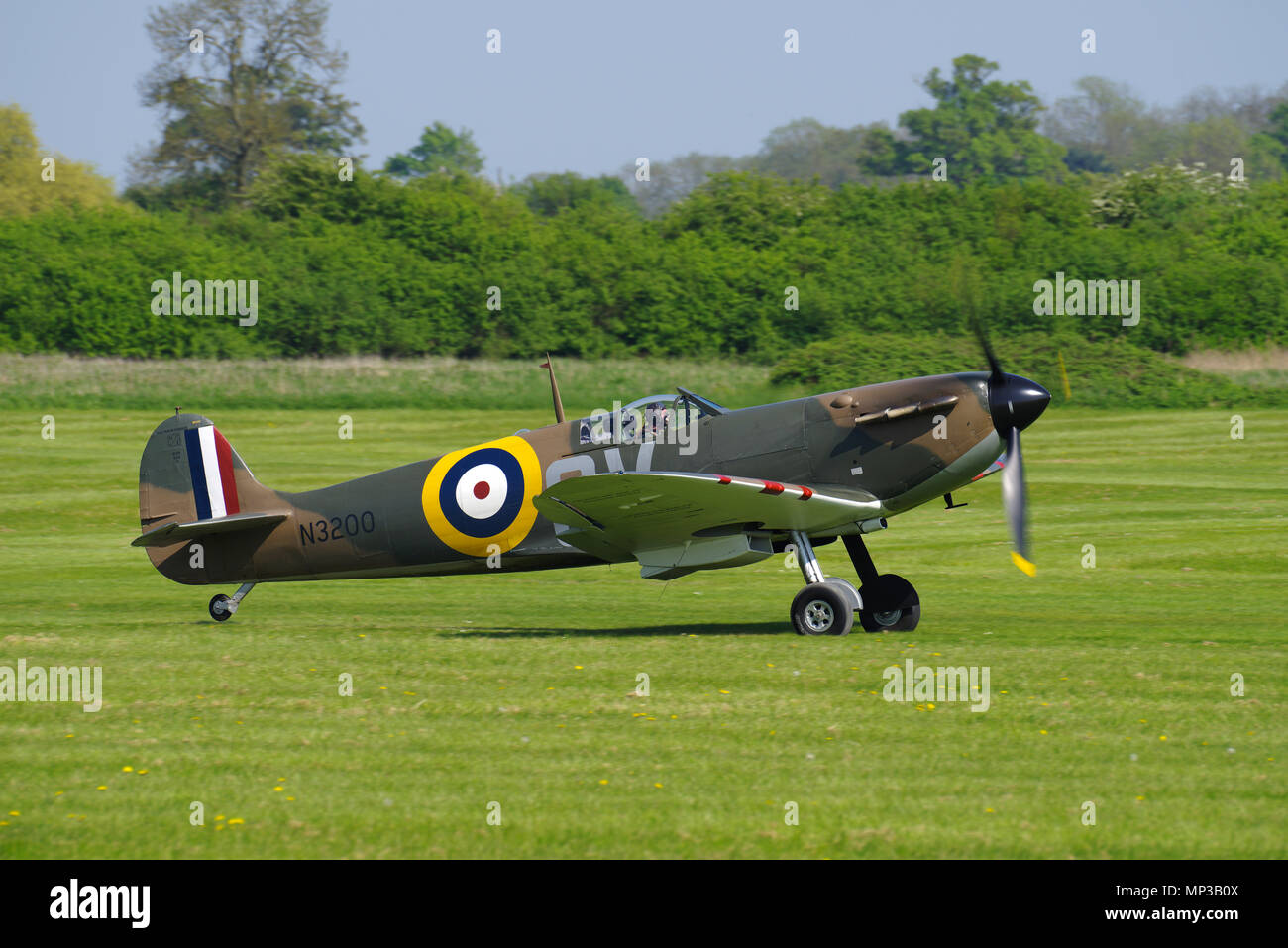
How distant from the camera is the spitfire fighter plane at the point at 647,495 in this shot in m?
13.7

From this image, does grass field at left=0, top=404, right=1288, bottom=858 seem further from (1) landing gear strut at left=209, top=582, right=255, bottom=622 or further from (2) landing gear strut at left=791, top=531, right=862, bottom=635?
(2) landing gear strut at left=791, top=531, right=862, bottom=635

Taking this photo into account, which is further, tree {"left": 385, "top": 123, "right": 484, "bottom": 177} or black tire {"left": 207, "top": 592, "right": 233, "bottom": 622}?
tree {"left": 385, "top": 123, "right": 484, "bottom": 177}

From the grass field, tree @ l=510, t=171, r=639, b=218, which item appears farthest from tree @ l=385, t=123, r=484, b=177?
the grass field

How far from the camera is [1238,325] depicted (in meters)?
45.3

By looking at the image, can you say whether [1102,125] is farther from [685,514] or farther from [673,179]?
[685,514]

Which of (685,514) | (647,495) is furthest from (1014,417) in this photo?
(647,495)

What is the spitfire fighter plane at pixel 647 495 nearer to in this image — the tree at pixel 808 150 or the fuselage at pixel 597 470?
the fuselage at pixel 597 470

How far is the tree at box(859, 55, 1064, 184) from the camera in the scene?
104625 millimetres

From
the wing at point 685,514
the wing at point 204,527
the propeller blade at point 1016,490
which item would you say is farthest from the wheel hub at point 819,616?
the wing at point 204,527

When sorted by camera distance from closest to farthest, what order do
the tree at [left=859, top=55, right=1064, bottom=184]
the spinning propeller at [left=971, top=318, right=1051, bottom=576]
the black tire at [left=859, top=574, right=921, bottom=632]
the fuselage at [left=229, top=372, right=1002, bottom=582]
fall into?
the spinning propeller at [left=971, top=318, right=1051, bottom=576], the fuselage at [left=229, top=372, right=1002, bottom=582], the black tire at [left=859, top=574, right=921, bottom=632], the tree at [left=859, top=55, right=1064, bottom=184]

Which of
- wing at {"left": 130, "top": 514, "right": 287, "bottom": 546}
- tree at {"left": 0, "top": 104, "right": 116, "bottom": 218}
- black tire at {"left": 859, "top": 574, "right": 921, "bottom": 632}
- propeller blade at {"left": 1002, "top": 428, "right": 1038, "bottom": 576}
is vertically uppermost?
tree at {"left": 0, "top": 104, "right": 116, "bottom": 218}

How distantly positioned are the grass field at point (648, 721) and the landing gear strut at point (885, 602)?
302mm

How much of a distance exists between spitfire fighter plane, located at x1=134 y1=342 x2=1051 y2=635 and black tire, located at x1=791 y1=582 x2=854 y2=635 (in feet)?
0.05

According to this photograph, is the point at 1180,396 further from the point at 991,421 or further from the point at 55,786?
the point at 55,786
